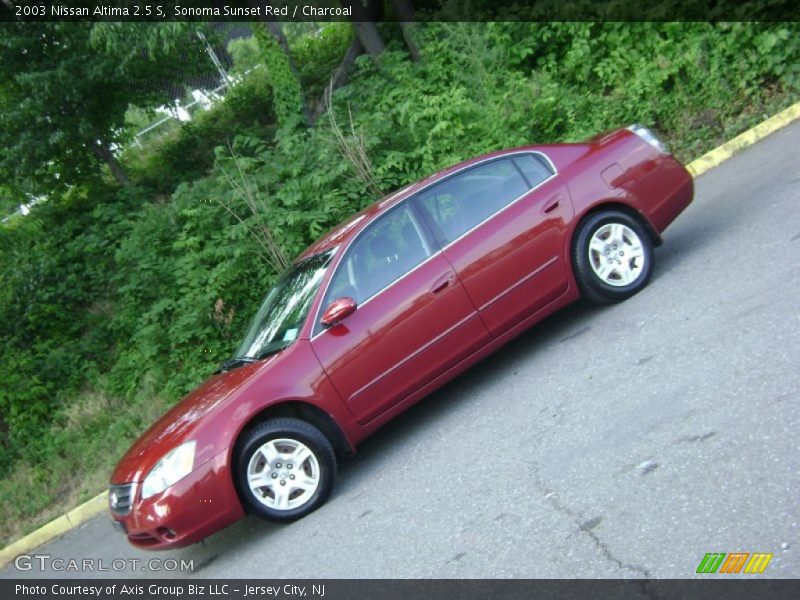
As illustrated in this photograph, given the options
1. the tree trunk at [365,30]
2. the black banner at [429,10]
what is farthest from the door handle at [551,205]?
the tree trunk at [365,30]

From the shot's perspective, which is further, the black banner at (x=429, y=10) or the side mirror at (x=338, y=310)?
the black banner at (x=429, y=10)

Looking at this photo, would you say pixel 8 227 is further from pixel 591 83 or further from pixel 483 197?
pixel 483 197

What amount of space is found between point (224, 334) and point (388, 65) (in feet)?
21.0

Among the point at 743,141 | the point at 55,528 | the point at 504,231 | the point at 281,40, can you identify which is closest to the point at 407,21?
the point at 281,40

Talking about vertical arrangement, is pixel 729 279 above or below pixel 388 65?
below

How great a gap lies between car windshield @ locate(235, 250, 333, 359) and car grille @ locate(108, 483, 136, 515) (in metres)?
1.27

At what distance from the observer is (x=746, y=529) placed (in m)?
3.68

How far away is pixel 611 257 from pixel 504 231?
99 cm

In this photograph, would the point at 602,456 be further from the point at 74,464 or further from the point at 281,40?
the point at 281,40

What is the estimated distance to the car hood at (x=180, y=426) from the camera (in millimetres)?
5648

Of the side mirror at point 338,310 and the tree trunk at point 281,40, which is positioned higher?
the tree trunk at point 281,40

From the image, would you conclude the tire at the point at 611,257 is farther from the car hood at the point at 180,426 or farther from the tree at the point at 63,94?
the tree at the point at 63,94

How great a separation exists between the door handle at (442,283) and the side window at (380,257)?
0.21 m
